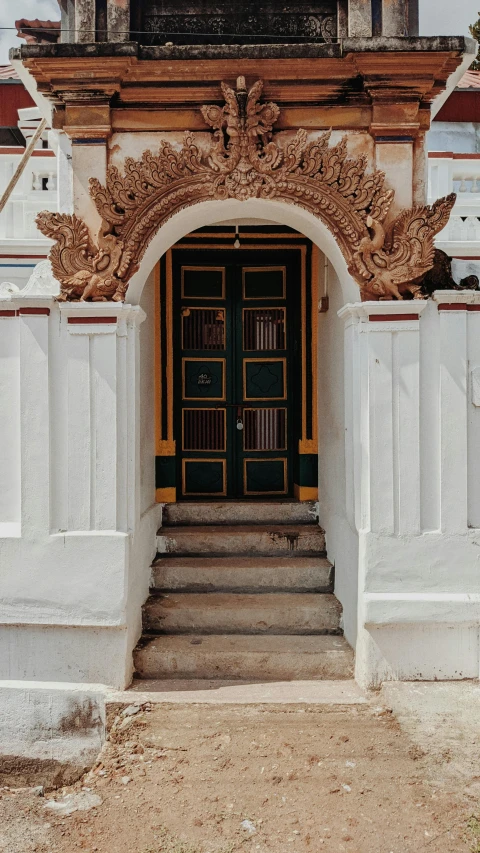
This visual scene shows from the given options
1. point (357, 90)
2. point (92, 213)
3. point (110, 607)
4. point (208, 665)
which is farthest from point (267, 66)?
point (208, 665)

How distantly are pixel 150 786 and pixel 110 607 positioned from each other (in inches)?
52.8

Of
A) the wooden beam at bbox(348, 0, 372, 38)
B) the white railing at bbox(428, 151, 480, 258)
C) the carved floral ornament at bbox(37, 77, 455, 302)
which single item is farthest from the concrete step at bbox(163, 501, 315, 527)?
the wooden beam at bbox(348, 0, 372, 38)

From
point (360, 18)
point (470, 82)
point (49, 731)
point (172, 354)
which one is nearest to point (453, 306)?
point (360, 18)

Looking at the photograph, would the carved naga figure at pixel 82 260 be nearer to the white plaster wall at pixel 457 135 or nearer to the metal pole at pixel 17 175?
the metal pole at pixel 17 175

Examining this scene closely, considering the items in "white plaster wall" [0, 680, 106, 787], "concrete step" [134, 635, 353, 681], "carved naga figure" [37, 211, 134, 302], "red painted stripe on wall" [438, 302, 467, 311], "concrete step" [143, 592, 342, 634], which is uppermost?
"carved naga figure" [37, 211, 134, 302]

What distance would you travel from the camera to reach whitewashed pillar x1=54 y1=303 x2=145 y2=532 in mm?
5426

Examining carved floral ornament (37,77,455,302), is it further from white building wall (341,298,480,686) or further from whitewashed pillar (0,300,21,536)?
whitewashed pillar (0,300,21,536)

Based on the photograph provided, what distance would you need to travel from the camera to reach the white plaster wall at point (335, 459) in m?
5.85

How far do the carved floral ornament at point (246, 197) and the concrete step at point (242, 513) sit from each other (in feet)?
8.58

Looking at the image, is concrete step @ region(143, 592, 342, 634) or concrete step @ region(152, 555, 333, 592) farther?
concrete step @ region(152, 555, 333, 592)

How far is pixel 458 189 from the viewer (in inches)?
325

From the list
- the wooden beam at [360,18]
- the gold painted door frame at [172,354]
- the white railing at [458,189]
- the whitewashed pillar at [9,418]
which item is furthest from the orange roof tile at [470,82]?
the whitewashed pillar at [9,418]

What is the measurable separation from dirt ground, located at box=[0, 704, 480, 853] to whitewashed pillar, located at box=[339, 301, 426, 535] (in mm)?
1407

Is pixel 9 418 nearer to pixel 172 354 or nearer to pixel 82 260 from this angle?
pixel 82 260
